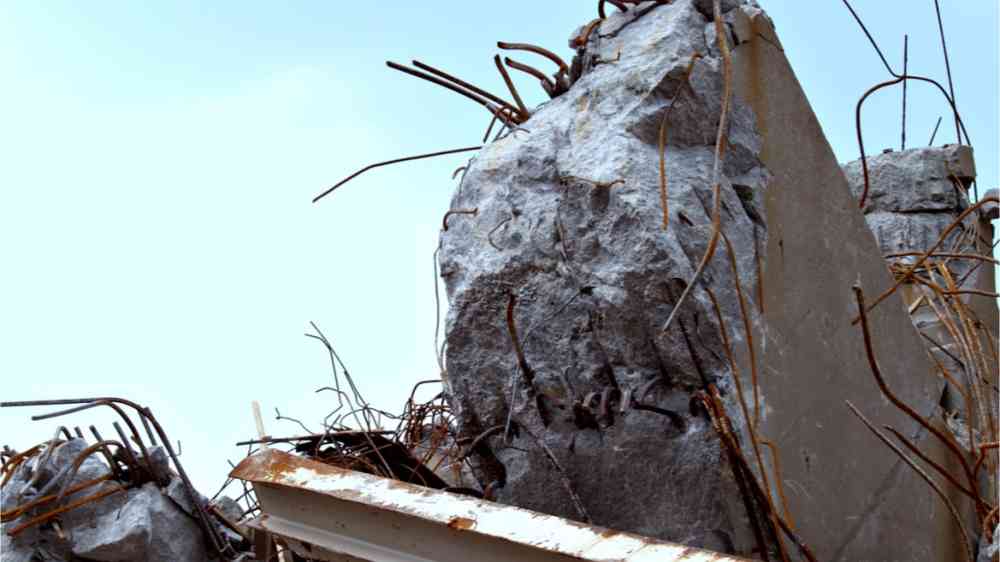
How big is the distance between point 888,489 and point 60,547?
2332 mm

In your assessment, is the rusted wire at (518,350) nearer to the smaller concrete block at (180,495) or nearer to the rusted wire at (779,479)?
the rusted wire at (779,479)

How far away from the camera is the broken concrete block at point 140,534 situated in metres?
3.80

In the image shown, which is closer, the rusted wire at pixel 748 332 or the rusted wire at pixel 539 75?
the rusted wire at pixel 748 332

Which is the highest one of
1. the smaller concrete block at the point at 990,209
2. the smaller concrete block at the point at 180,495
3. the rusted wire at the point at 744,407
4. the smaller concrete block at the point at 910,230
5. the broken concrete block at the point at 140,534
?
the smaller concrete block at the point at 990,209

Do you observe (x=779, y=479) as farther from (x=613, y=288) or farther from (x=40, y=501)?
(x=40, y=501)

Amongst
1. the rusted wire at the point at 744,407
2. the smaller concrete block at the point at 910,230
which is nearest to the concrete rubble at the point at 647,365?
the rusted wire at the point at 744,407

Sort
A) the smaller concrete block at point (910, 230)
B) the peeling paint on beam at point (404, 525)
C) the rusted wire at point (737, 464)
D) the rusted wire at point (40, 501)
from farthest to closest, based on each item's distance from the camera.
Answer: the smaller concrete block at point (910, 230) → the rusted wire at point (40, 501) → the rusted wire at point (737, 464) → the peeling paint on beam at point (404, 525)

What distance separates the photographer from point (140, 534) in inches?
150

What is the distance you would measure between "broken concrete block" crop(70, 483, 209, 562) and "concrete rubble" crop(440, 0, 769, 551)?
103cm

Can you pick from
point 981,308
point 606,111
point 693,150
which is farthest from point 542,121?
point 981,308

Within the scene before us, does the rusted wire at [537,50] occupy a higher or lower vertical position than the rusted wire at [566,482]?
higher

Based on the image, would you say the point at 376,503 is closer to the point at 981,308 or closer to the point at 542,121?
the point at 542,121

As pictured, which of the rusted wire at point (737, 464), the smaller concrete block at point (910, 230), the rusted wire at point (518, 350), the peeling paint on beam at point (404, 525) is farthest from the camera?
the smaller concrete block at point (910, 230)

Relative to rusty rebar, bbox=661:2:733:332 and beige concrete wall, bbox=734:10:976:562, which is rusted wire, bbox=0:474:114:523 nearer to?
rusty rebar, bbox=661:2:733:332
